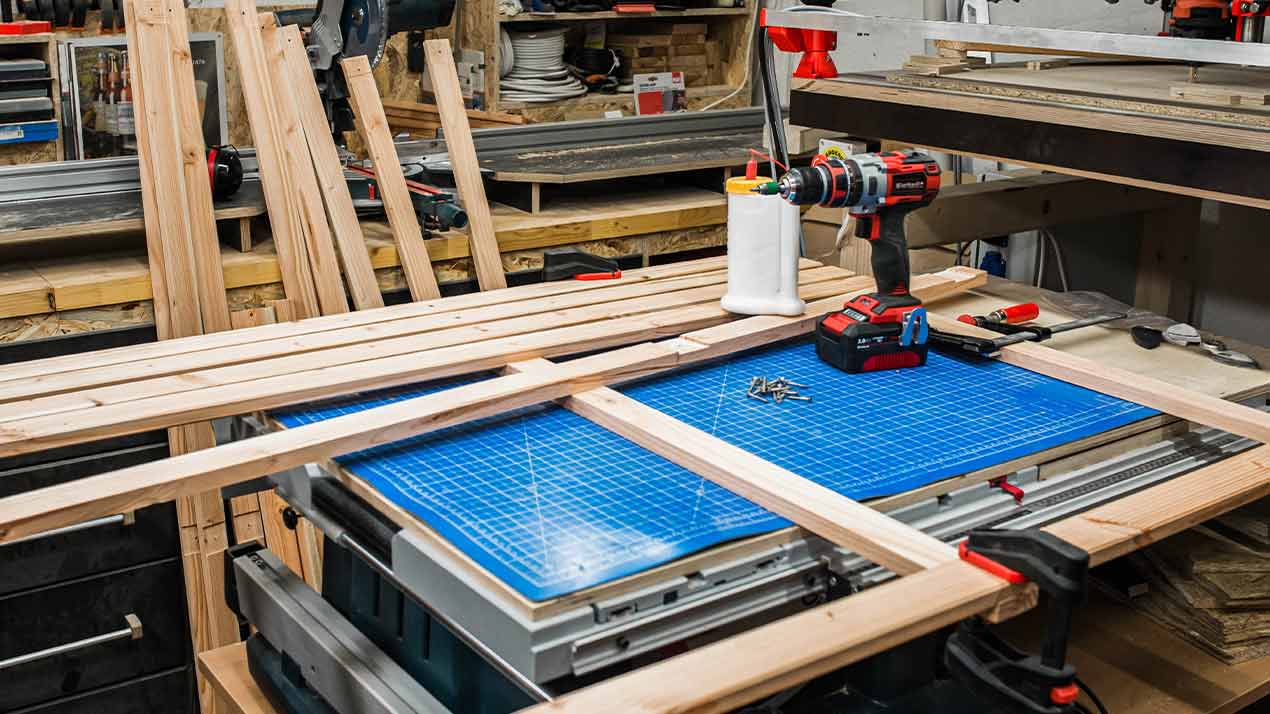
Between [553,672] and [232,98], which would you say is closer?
[553,672]

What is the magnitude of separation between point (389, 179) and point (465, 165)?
0.50 feet

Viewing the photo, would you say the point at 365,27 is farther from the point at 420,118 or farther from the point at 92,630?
the point at 420,118

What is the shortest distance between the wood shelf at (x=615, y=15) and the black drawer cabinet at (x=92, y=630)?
2.75 m

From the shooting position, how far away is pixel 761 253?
188 centimetres

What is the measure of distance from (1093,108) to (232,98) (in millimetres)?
3377

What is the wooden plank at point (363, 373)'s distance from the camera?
1.44 meters

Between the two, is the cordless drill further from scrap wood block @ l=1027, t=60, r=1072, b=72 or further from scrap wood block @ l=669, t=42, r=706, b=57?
scrap wood block @ l=669, t=42, r=706, b=57

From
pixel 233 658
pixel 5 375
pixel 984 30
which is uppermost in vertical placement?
pixel 984 30

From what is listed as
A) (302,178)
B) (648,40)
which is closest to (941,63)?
(302,178)

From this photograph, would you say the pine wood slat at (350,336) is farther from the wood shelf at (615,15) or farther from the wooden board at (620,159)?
the wood shelf at (615,15)

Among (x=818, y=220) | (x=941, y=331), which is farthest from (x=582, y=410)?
(x=818, y=220)

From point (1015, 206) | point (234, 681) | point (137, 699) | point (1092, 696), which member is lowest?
point (137, 699)

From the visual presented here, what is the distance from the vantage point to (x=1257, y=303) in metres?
2.77

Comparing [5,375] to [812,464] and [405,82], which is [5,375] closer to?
[812,464]
